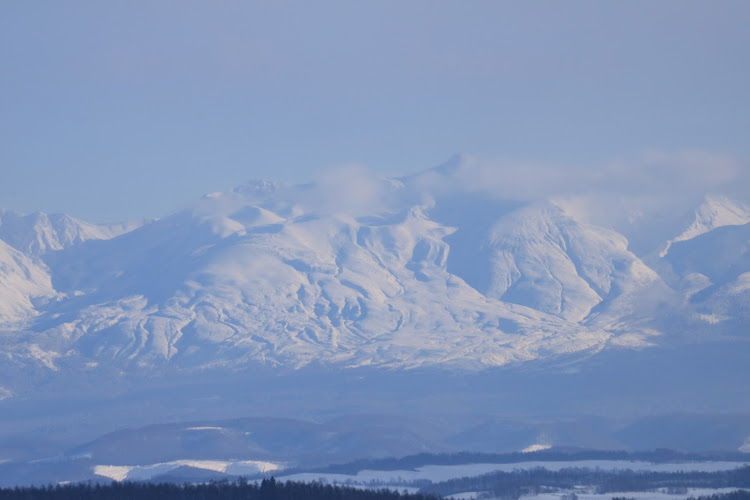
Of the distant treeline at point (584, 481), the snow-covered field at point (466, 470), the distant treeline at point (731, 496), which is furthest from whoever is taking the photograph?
the snow-covered field at point (466, 470)

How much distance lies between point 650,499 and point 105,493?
50310mm

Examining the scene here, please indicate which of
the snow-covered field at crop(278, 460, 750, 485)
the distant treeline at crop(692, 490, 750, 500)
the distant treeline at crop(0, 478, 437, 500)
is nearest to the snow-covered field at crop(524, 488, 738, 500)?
the distant treeline at crop(692, 490, 750, 500)

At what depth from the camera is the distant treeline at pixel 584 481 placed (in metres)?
162

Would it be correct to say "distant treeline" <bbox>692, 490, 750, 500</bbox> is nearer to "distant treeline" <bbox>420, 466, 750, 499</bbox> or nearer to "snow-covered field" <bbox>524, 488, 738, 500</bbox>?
"snow-covered field" <bbox>524, 488, 738, 500</bbox>

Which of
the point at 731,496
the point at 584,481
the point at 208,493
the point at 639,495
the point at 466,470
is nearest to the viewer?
the point at 208,493

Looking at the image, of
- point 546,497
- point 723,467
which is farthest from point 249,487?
point 723,467

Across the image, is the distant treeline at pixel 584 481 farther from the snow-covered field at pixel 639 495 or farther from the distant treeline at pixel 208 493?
the distant treeline at pixel 208 493

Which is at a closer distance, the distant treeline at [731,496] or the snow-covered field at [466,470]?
the distant treeline at [731,496]

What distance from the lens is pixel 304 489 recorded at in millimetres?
136875

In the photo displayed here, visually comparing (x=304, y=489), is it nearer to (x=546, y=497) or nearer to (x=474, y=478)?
(x=546, y=497)

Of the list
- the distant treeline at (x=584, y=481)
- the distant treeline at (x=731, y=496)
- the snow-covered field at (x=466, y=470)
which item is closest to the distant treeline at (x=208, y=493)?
the distant treeline at (x=584, y=481)

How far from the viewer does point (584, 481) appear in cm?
17238

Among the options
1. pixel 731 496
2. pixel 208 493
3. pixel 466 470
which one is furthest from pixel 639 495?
pixel 208 493

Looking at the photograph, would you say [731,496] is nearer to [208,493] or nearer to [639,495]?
[639,495]
